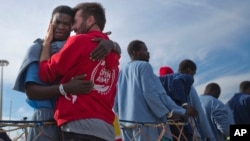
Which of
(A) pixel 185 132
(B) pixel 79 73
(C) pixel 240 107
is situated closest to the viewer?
(B) pixel 79 73

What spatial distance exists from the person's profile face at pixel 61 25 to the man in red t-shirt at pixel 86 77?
0.09 m

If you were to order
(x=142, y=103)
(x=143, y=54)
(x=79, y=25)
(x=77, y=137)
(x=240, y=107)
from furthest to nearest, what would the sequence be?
1. (x=240, y=107)
2. (x=143, y=54)
3. (x=142, y=103)
4. (x=79, y=25)
5. (x=77, y=137)

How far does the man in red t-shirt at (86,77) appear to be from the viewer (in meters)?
2.49

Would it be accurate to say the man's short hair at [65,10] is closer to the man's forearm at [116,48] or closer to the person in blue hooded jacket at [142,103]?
the man's forearm at [116,48]

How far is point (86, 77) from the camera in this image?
2584mm

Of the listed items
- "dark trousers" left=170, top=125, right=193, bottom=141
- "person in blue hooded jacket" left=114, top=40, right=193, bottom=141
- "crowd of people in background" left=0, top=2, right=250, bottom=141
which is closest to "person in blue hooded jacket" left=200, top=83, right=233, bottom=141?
"dark trousers" left=170, top=125, right=193, bottom=141

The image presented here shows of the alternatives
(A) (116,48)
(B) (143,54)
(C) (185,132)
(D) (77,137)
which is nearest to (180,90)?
(C) (185,132)

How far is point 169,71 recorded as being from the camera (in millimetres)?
5883

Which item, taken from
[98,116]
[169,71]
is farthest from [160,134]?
[98,116]

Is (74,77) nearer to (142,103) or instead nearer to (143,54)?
(142,103)

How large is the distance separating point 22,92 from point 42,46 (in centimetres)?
32

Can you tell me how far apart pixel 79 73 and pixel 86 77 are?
1.9 inches

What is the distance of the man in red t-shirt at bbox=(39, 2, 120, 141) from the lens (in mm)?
2492

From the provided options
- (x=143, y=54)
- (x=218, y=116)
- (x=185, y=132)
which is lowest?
(x=185, y=132)
